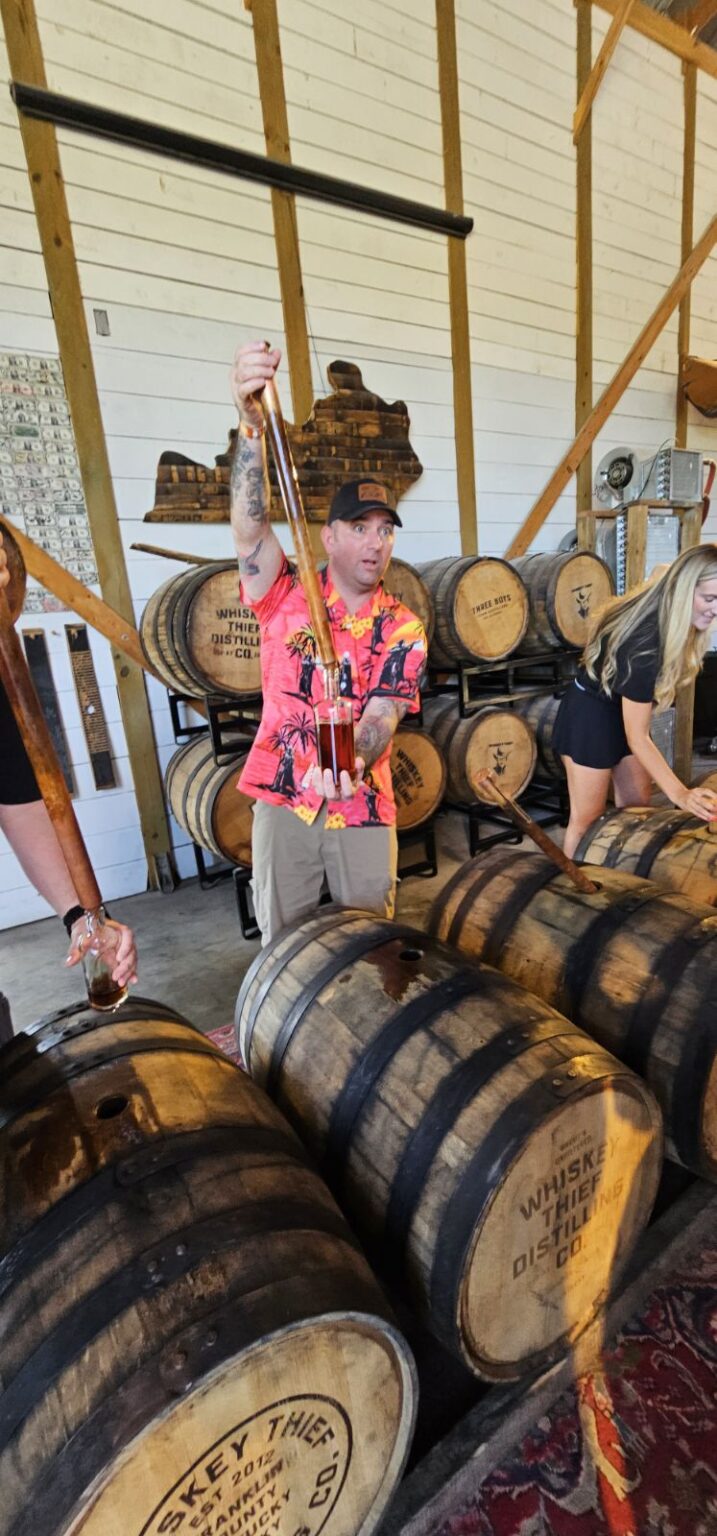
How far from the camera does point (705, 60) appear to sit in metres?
6.96

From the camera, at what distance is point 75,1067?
3.96ft

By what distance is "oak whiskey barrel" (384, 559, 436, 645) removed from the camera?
13.4 ft

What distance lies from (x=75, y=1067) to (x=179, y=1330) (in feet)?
1.67

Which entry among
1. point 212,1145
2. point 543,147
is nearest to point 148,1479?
point 212,1145

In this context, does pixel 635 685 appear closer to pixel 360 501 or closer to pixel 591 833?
pixel 591 833

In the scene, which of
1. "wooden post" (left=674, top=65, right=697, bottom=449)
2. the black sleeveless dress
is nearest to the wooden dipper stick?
the black sleeveless dress

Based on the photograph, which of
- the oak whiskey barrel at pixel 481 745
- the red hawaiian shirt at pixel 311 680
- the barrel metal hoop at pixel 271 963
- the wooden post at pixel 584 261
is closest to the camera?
the barrel metal hoop at pixel 271 963

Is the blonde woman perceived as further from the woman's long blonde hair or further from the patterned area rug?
the patterned area rug

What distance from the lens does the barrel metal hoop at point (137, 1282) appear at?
2.62 feet

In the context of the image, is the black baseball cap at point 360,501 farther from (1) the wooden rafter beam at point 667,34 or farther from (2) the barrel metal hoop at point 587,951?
(1) the wooden rafter beam at point 667,34

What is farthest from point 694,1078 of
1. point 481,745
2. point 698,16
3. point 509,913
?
point 698,16

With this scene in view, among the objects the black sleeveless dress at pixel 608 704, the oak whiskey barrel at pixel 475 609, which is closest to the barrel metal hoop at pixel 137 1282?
the black sleeveless dress at pixel 608 704

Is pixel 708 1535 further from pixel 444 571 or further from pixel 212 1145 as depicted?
pixel 444 571

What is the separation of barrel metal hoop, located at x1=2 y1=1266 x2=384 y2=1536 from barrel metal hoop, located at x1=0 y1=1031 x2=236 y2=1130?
43 centimetres
